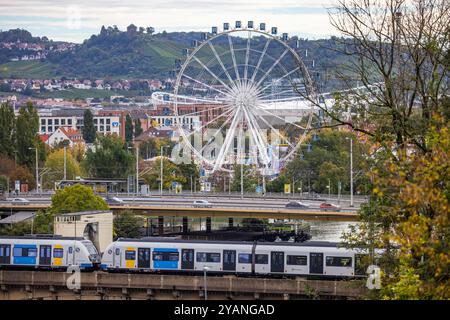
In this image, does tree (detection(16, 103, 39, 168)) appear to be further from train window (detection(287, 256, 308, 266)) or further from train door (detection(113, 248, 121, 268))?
train window (detection(287, 256, 308, 266))

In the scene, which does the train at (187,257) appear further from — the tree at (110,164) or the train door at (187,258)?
the tree at (110,164)

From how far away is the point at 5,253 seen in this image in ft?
152

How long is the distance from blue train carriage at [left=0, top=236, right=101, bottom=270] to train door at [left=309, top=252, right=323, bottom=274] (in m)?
8.08

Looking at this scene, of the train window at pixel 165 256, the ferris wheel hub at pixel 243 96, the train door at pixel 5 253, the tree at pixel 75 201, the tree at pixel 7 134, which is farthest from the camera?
the tree at pixel 7 134

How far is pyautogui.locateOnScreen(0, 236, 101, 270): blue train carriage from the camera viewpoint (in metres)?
45.3

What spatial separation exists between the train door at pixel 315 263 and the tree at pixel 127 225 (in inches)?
1005

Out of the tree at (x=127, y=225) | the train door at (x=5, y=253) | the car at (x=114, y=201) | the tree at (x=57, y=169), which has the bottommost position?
the tree at (x=127, y=225)

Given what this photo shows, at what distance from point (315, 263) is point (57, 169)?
71978 mm

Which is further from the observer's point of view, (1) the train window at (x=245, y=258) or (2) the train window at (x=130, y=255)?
(2) the train window at (x=130, y=255)

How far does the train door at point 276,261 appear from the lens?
140ft

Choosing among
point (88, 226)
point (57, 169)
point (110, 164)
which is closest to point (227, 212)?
point (88, 226)

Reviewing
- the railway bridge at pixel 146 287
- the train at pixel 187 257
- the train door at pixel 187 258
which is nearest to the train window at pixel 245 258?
the train at pixel 187 257

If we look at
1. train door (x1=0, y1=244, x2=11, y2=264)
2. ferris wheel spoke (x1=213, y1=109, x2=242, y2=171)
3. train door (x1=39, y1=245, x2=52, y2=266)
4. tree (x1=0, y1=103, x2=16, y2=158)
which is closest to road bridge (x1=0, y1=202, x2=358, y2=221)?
ferris wheel spoke (x1=213, y1=109, x2=242, y2=171)

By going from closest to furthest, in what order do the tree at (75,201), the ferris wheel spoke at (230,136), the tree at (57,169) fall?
1. the tree at (75,201)
2. the ferris wheel spoke at (230,136)
3. the tree at (57,169)
